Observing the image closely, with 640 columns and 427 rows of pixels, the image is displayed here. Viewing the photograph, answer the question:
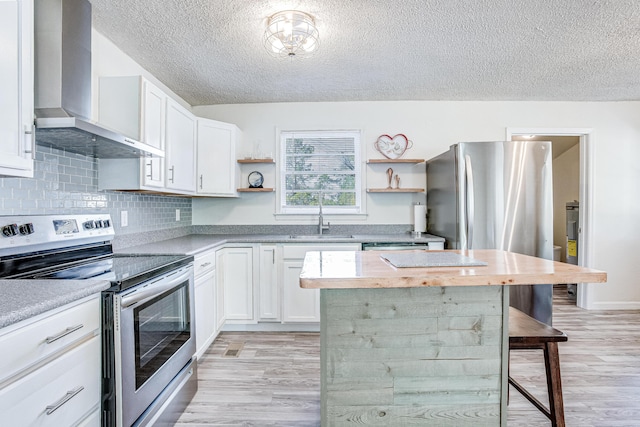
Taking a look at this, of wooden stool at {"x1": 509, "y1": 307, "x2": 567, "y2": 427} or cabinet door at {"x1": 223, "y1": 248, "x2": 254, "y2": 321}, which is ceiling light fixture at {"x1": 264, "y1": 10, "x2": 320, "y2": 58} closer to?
cabinet door at {"x1": 223, "y1": 248, "x2": 254, "y2": 321}

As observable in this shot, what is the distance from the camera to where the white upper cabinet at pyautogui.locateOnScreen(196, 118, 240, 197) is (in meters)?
3.21

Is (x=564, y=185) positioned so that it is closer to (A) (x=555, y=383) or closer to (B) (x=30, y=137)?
(A) (x=555, y=383)

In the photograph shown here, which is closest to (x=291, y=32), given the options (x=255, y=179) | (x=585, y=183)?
(x=255, y=179)

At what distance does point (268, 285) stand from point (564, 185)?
16.6 ft

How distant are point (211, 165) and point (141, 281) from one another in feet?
6.48

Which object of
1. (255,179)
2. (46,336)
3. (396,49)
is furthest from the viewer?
(255,179)

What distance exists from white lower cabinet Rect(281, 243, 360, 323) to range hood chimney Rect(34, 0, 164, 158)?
1.69 meters

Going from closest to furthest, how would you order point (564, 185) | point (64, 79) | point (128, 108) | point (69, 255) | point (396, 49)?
point (64, 79), point (69, 255), point (128, 108), point (396, 49), point (564, 185)

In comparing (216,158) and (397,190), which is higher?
(216,158)

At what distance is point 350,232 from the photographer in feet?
12.3

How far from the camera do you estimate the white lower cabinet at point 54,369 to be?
92 centimetres

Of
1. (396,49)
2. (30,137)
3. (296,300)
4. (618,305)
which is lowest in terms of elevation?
(618,305)

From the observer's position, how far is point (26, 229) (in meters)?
1.61

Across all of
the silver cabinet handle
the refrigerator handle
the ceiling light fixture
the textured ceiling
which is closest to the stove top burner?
the silver cabinet handle
